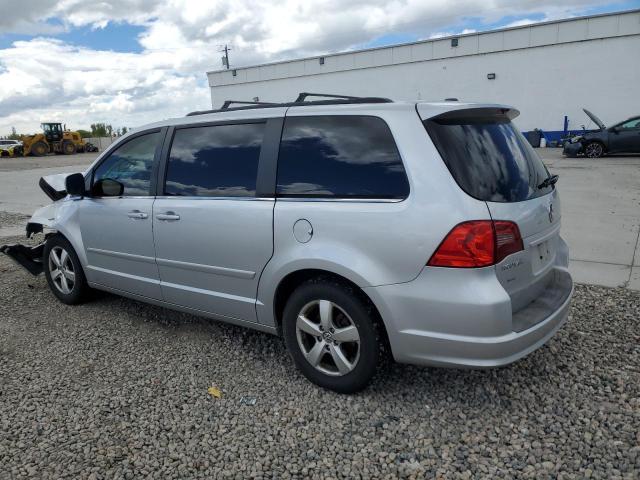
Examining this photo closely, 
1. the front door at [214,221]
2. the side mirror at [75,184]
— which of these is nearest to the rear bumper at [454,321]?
the front door at [214,221]

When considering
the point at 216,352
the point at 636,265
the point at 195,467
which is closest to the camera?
the point at 195,467

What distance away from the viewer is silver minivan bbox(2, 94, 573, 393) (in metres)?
2.48

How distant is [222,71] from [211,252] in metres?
33.2

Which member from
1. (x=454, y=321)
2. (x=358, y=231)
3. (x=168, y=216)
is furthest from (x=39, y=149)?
(x=454, y=321)

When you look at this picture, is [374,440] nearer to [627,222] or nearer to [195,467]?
[195,467]

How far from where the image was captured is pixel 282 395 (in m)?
3.03

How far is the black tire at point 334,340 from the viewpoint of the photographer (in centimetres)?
274

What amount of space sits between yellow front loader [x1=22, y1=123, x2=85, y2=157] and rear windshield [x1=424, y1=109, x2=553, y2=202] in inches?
1607

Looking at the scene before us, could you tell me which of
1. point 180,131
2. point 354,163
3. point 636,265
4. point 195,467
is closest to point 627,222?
point 636,265

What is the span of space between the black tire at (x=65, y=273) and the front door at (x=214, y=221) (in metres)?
1.26

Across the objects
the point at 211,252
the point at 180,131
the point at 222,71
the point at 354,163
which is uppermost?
the point at 222,71

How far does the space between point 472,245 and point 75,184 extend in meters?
3.30

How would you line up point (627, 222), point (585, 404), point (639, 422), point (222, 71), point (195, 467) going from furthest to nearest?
point (222, 71) → point (627, 222) → point (585, 404) → point (639, 422) → point (195, 467)

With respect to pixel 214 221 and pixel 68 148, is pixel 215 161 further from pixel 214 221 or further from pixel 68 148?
pixel 68 148
